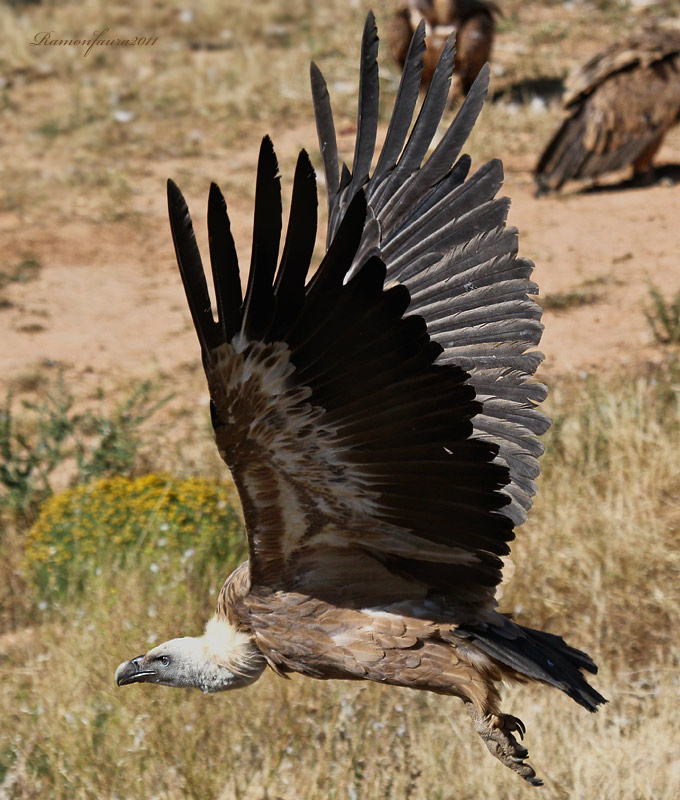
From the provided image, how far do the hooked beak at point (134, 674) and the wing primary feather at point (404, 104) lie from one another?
1.89m

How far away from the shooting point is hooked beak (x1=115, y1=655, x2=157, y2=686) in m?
3.76

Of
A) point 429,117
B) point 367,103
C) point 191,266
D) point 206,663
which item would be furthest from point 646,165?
point 191,266

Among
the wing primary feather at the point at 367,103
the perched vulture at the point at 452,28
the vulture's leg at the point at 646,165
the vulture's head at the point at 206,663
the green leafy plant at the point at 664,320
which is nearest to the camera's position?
the wing primary feather at the point at 367,103

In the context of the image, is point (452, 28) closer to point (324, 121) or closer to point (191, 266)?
point (324, 121)

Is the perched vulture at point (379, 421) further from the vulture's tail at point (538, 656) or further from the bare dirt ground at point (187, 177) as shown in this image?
the bare dirt ground at point (187, 177)

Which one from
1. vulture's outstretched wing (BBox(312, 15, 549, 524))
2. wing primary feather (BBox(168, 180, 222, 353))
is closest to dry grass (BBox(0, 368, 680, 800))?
vulture's outstretched wing (BBox(312, 15, 549, 524))

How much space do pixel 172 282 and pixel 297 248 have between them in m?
6.86

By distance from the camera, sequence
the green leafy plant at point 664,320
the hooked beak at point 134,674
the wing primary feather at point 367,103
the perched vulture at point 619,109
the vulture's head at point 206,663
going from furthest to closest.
→ the perched vulture at point 619,109, the green leafy plant at point 664,320, the hooked beak at point 134,674, the vulture's head at point 206,663, the wing primary feather at point 367,103

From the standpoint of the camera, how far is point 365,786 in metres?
3.75

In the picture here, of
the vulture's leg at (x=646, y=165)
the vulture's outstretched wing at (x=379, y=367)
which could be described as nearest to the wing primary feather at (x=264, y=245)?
the vulture's outstretched wing at (x=379, y=367)

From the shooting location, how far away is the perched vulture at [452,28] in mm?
11289

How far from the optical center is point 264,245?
2.58m

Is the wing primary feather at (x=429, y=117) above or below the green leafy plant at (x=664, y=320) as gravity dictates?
above

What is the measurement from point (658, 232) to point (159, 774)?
21.9 feet
